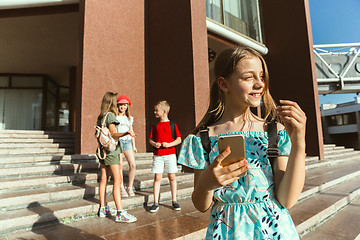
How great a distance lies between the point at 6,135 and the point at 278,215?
8746mm

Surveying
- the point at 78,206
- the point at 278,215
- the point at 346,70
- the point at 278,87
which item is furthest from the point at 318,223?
the point at 346,70

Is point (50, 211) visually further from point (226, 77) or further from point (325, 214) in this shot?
point (325, 214)

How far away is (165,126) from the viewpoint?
390 cm

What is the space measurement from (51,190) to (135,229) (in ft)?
6.20

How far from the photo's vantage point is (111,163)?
10.7 feet

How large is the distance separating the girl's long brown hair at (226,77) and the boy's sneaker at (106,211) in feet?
8.70

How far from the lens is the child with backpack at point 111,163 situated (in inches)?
126

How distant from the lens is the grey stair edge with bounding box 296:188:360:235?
3.18 m

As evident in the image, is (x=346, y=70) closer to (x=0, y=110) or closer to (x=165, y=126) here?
(x=165, y=126)

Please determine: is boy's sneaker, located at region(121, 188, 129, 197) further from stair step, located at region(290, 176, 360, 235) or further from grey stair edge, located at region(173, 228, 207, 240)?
stair step, located at region(290, 176, 360, 235)

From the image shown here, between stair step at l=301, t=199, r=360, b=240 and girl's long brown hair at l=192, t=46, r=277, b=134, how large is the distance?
268 cm

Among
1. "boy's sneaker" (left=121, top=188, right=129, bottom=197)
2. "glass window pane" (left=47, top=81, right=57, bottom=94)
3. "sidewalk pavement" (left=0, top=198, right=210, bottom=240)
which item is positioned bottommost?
"sidewalk pavement" (left=0, top=198, right=210, bottom=240)

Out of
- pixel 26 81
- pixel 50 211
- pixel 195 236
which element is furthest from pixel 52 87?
pixel 195 236

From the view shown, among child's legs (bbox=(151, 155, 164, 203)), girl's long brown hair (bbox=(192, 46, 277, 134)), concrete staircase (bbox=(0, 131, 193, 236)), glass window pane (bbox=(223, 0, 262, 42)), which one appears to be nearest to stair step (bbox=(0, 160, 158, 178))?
concrete staircase (bbox=(0, 131, 193, 236))
